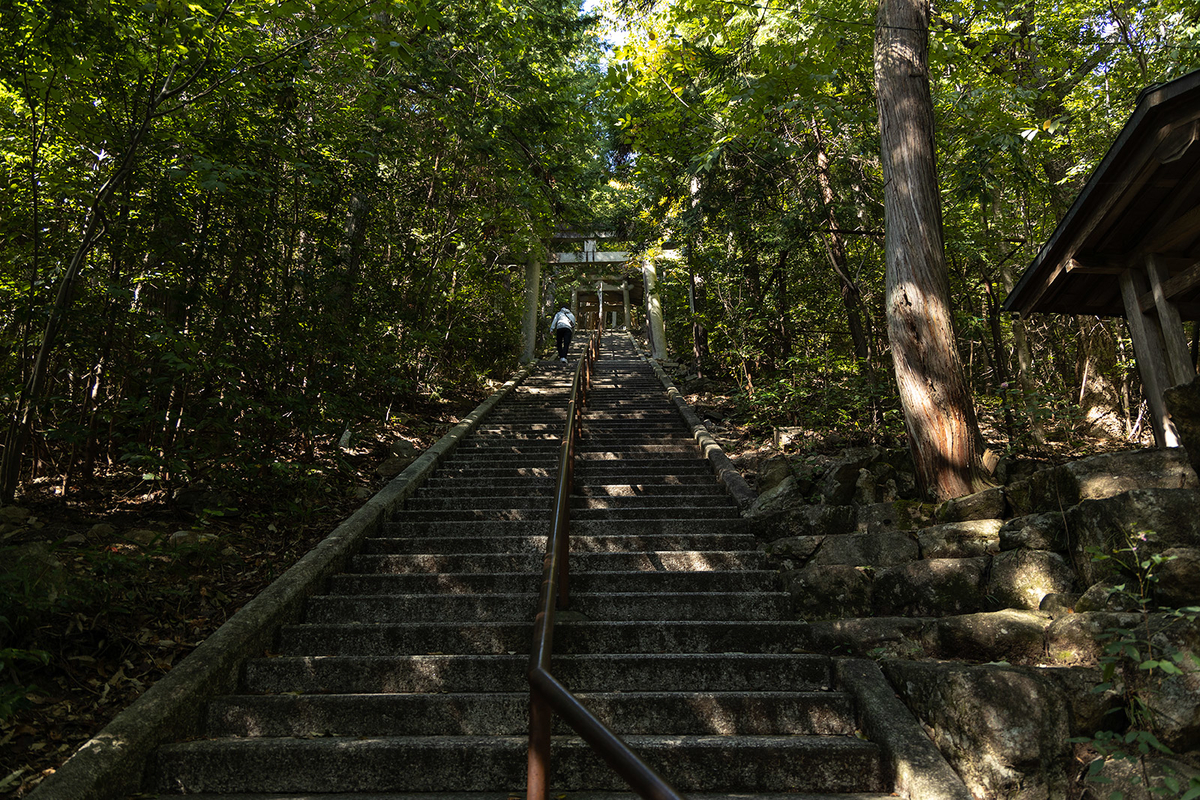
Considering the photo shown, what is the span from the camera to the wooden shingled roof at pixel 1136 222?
370 centimetres

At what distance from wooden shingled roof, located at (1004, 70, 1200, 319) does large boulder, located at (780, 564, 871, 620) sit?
319cm

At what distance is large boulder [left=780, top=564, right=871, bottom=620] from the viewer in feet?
12.5

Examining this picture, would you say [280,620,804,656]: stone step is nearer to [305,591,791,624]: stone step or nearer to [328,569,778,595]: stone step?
[305,591,791,624]: stone step

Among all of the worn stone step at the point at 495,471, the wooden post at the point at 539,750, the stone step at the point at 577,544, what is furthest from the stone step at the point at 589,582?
the worn stone step at the point at 495,471

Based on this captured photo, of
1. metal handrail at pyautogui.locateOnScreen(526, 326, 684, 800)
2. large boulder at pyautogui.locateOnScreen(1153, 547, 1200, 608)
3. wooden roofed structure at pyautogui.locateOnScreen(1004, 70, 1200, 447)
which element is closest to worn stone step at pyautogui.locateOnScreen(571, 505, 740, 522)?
metal handrail at pyautogui.locateOnScreen(526, 326, 684, 800)

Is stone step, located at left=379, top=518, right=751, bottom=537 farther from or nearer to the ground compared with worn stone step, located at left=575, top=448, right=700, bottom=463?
nearer to the ground

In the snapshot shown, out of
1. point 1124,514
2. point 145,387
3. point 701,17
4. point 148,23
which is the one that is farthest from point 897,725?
point 701,17

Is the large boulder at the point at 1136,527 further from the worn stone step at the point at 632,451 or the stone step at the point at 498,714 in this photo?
the worn stone step at the point at 632,451

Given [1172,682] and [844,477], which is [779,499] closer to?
[844,477]

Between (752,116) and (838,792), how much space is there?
6359 mm

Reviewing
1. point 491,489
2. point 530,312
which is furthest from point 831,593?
point 530,312

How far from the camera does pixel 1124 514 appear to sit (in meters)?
3.19

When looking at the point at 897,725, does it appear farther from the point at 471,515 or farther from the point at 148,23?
the point at 148,23

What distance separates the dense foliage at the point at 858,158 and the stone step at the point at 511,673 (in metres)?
4.35
